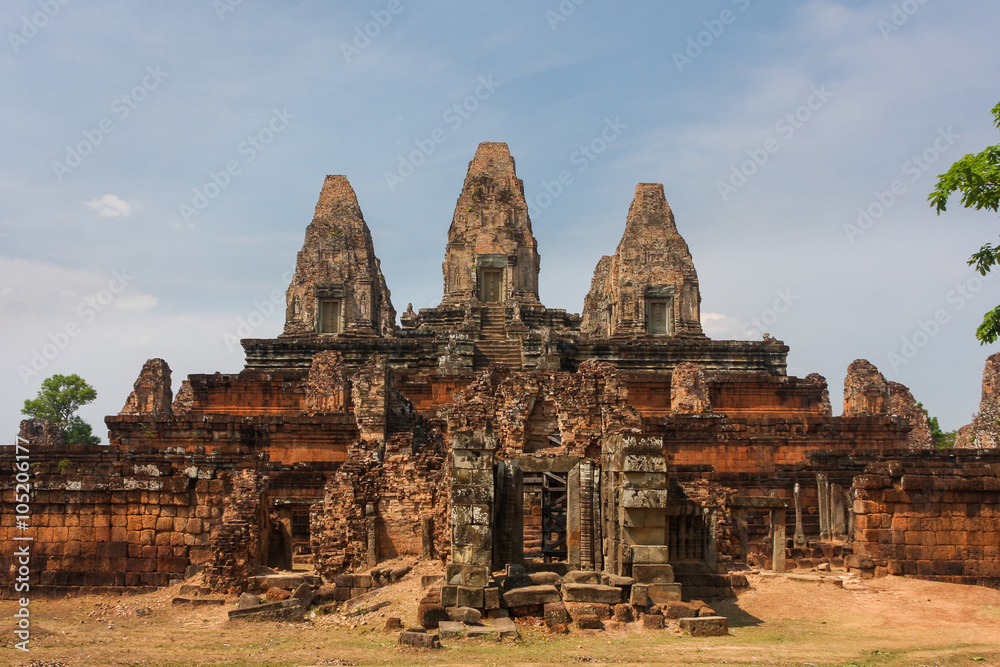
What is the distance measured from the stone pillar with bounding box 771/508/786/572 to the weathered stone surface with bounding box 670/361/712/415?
29.0ft

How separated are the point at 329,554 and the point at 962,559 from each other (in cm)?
986

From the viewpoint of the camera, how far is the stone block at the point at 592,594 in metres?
11.2

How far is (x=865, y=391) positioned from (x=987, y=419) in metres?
4.10

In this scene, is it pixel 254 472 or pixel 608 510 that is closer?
pixel 608 510

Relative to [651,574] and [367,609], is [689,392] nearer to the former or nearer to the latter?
[651,574]

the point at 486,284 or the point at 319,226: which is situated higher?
the point at 319,226

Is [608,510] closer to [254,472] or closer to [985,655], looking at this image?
[985,655]

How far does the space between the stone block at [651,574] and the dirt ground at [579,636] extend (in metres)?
0.94

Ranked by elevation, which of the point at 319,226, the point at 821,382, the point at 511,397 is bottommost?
the point at 511,397

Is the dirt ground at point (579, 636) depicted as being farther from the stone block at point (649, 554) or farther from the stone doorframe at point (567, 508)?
the stone doorframe at point (567, 508)

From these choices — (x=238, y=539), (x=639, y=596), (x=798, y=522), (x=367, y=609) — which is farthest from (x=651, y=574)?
(x=798, y=522)

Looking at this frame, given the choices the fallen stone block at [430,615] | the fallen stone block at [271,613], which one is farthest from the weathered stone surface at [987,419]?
the fallen stone block at [271,613]

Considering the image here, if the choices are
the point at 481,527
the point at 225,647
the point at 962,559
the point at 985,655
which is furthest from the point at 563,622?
the point at 962,559

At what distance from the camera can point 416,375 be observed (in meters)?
28.9
